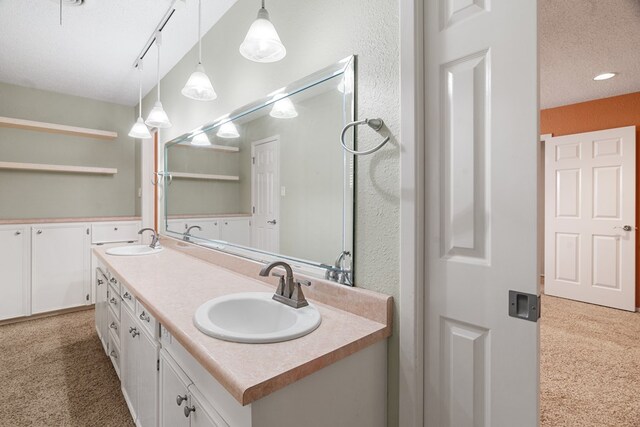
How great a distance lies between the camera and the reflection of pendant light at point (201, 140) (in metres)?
2.34

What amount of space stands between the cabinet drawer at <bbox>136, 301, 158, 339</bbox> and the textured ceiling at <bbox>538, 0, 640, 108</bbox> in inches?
91.2

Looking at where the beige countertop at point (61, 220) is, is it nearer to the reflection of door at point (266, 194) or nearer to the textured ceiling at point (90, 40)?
the textured ceiling at point (90, 40)

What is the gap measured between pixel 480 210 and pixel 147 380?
5.15 ft

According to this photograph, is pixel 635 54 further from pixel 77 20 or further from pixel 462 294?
pixel 77 20

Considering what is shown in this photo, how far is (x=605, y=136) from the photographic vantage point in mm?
3662

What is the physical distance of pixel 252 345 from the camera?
91 cm

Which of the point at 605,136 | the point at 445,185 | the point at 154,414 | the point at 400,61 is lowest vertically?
the point at 154,414

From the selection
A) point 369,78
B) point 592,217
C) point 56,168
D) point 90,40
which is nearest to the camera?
point 369,78

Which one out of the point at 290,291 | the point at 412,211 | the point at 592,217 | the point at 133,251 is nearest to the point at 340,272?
the point at 290,291

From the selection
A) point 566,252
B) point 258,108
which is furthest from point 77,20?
point 566,252

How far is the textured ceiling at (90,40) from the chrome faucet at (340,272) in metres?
1.78

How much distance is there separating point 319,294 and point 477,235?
0.65 meters

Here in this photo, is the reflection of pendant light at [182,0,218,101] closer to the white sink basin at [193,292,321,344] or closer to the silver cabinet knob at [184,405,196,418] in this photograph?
the white sink basin at [193,292,321,344]

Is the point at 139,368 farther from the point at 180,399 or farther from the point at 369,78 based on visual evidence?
the point at 369,78
